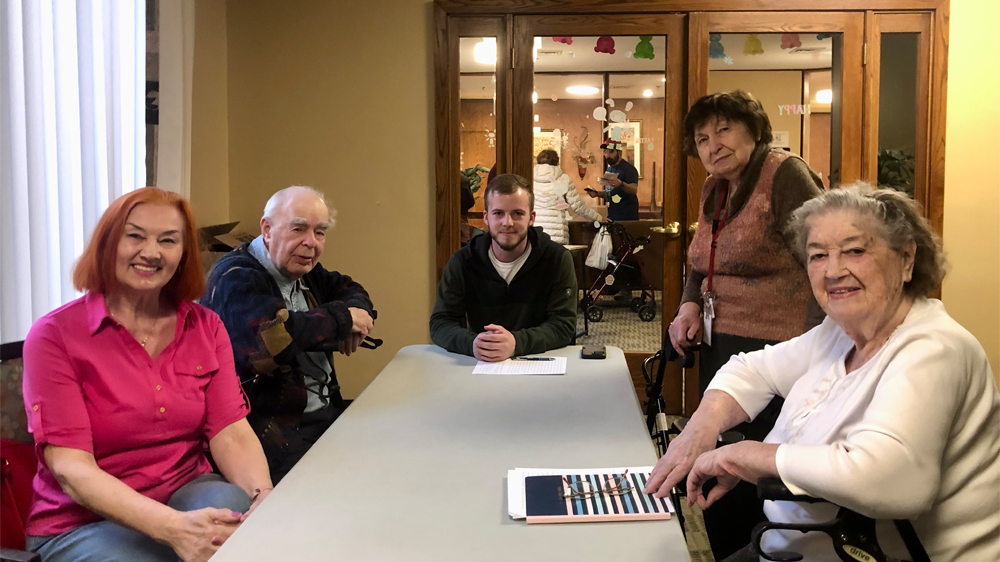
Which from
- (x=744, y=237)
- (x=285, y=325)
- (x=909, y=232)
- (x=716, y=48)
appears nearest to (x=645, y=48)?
(x=716, y=48)

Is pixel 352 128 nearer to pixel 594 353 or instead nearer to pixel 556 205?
pixel 556 205

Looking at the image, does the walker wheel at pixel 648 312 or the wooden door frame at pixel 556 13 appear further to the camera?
the walker wheel at pixel 648 312

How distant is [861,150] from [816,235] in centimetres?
293

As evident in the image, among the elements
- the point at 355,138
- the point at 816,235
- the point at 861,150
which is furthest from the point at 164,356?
the point at 861,150

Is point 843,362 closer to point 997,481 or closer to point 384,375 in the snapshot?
point 997,481

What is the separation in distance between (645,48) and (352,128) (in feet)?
5.40

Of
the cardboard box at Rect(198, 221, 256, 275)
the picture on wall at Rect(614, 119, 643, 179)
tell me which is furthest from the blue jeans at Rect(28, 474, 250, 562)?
the picture on wall at Rect(614, 119, 643, 179)

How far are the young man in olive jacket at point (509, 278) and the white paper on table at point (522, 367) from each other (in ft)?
0.86

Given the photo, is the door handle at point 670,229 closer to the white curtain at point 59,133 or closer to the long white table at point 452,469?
the long white table at point 452,469

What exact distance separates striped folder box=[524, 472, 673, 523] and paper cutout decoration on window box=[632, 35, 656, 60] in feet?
9.98

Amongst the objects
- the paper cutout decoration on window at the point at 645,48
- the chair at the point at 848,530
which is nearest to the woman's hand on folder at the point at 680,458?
the chair at the point at 848,530

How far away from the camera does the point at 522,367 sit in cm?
231

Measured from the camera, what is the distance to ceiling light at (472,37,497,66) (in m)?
3.97

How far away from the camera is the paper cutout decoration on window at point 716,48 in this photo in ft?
12.8
